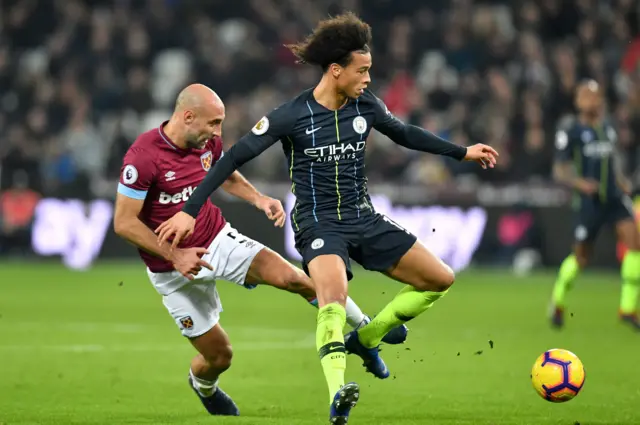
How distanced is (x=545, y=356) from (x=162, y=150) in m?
2.63

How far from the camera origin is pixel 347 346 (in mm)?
7492

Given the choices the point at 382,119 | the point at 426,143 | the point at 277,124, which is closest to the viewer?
the point at 277,124

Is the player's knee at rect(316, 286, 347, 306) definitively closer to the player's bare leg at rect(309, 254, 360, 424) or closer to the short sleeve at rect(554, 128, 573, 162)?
the player's bare leg at rect(309, 254, 360, 424)

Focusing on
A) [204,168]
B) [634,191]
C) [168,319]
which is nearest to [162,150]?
[204,168]

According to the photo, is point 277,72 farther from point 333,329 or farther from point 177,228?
point 333,329

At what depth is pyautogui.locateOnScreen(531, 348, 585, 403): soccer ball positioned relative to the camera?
280 inches

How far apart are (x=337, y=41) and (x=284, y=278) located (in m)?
1.47

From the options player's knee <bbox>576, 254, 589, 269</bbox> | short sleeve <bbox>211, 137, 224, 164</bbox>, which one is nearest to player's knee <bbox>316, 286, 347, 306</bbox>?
short sleeve <bbox>211, 137, 224, 164</bbox>

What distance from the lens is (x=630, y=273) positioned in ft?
40.4

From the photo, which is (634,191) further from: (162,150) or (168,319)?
(162,150)

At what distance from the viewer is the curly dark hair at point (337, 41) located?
6.99m

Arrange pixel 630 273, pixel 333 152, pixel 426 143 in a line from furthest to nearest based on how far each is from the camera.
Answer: pixel 630 273 → pixel 426 143 → pixel 333 152

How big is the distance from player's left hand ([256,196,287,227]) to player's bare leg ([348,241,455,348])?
72 centimetres

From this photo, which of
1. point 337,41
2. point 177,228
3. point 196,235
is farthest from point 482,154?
point 177,228
